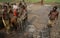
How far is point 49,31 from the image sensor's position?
30.9ft

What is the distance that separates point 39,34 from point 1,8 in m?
2.12

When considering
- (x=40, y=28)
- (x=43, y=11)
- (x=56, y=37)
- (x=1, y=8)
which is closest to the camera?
(x=56, y=37)

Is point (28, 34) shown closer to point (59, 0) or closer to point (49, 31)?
point (49, 31)

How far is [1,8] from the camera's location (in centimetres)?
1031

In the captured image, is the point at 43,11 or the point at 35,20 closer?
the point at 35,20

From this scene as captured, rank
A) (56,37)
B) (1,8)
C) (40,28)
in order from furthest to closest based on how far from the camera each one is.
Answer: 1. (1,8)
2. (40,28)
3. (56,37)

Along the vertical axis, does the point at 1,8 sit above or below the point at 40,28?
above

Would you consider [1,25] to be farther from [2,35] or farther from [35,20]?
[35,20]

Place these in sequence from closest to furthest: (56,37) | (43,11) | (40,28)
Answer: (56,37) → (40,28) → (43,11)

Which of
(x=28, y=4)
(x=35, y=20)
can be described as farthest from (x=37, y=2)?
(x=35, y=20)

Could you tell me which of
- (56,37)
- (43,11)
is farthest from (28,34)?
(43,11)

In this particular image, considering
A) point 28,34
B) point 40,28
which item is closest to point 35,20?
point 40,28

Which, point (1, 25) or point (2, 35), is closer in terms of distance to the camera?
point (2, 35)

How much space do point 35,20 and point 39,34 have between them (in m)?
1.58
